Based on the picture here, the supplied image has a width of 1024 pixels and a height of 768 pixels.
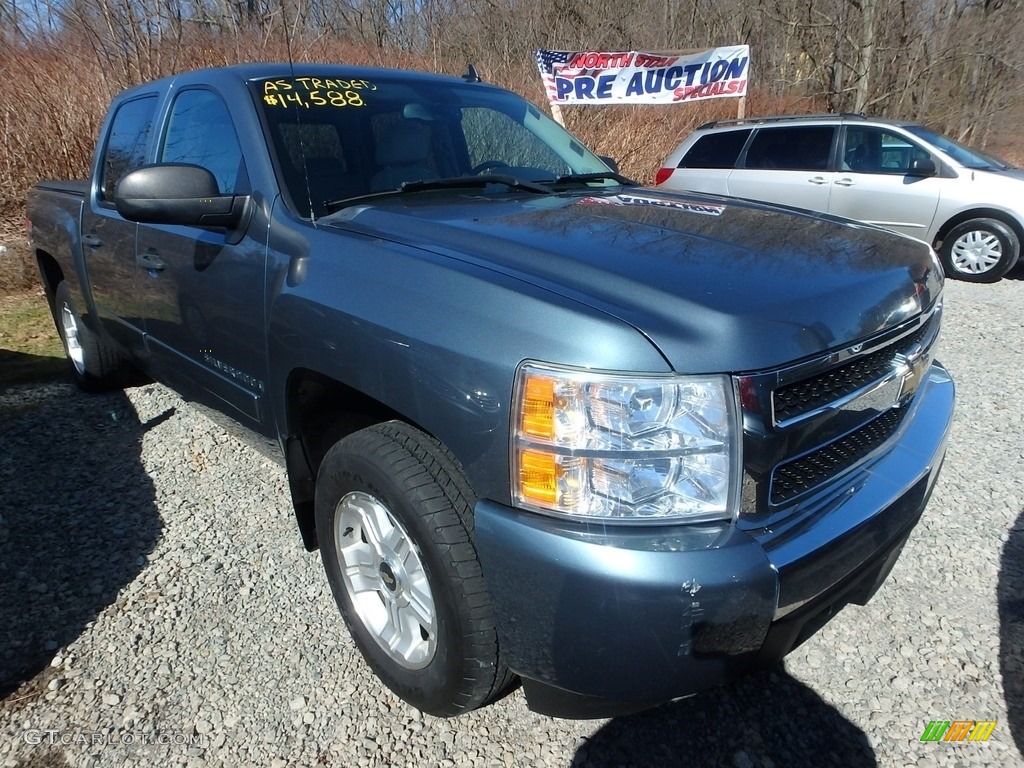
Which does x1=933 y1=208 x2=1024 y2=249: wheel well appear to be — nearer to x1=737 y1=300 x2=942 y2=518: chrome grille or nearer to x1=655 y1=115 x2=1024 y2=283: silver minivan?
x1=655 y1=115 x2=1024 y2=283: silver minivan

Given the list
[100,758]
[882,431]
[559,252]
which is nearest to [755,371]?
[559,252]

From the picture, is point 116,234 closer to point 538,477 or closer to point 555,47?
point 538,477

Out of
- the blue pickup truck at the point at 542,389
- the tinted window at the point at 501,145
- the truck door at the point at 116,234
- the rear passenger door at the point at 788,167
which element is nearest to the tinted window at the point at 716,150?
the rear passenger door at the point at 788,167

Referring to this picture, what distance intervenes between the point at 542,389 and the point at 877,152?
27.2 feet

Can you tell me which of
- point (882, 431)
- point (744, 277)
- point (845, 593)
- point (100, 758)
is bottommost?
point (100, 758)

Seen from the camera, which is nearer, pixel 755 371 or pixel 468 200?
pixel 755 371

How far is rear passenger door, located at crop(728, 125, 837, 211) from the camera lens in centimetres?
839

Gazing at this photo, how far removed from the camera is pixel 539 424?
5.00 ft

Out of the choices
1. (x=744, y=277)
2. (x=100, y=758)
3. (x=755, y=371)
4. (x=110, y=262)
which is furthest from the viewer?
(x=110, y=262)

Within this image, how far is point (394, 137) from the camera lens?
2.72 metres

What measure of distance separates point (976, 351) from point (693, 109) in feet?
35.9

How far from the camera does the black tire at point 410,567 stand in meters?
1.73

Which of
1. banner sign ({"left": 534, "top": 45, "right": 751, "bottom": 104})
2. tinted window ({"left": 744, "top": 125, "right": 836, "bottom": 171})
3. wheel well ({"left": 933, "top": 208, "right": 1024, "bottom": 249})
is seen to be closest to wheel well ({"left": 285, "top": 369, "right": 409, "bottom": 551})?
tinted window ({"left": 744, "top": 125, "right": 836, "bottom": 171})

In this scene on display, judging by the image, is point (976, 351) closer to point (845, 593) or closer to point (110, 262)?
point (845, 593)
